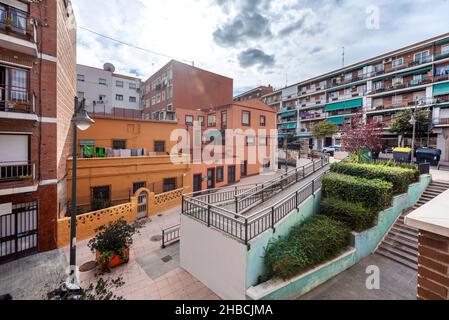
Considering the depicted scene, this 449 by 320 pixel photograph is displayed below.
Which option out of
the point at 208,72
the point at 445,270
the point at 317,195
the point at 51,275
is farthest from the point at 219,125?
the point at 445,270

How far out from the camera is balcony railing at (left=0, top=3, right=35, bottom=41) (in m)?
7.63

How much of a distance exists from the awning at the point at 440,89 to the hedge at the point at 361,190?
24958mm

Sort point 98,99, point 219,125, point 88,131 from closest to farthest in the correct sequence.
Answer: point 88,131 < point 219,125 < point 98,99

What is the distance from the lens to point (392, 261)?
25.1 feet

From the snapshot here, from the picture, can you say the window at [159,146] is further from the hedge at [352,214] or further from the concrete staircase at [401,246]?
the concrete staircase at [401,246]

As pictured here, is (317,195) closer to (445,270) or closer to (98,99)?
(445,270)

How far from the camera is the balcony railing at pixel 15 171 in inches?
304

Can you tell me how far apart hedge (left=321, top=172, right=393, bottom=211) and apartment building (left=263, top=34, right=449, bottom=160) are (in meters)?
15.1

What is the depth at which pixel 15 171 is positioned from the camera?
801cm

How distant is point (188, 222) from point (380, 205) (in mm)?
7794

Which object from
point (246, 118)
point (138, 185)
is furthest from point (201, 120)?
point (138, 185)

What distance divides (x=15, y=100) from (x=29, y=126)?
3.45 ft

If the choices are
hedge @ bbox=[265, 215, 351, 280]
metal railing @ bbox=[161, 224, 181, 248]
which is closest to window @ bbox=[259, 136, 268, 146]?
metal railing @ bbox=[161, 224, 181, 248]
